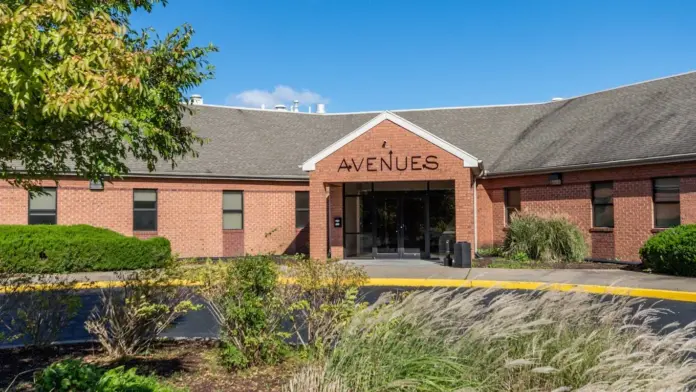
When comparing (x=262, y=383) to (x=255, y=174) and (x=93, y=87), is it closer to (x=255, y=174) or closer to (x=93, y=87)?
(x=93, y=87)

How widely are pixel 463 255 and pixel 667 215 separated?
6597 mm

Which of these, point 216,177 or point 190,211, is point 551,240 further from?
point 190,211

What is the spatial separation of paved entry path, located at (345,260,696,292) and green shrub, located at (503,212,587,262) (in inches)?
79.5

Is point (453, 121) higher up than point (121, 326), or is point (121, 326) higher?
point (453, 121)

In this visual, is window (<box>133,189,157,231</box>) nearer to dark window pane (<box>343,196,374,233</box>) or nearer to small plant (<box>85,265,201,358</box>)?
dark window pane (<box>343,196,374,233</box>)

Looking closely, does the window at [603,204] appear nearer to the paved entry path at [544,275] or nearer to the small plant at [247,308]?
the paved entry path at [544,275]

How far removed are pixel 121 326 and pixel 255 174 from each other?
698 inches

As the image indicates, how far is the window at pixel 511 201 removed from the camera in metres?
24.0

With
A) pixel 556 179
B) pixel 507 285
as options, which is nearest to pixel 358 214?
pixel 556 179

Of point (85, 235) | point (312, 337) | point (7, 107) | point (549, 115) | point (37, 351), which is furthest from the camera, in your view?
point (549, 115)

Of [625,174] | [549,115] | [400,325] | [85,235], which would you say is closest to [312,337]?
[400,325]

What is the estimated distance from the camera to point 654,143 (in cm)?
1944

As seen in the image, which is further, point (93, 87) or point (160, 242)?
point (160, 242)

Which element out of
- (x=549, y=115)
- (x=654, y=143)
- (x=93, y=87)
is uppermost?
(x=549, y=115)
